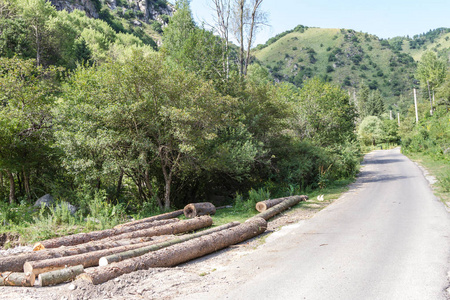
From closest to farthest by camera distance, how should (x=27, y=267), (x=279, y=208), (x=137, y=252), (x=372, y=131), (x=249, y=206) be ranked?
(x=27, y=267) < (x=137, y=252) < (x=279, y=208) < (x=249, y=206) < (x=372, y=131)

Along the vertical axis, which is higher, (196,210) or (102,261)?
(102,261)

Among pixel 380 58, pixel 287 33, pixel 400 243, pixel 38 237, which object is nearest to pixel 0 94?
pixel 38 237

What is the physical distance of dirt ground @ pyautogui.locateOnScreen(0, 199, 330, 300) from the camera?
5828 millimetres

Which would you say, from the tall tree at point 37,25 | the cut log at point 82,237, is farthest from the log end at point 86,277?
the tall tree at point 37,25

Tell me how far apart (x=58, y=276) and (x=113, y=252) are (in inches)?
59.7

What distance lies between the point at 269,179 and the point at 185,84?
923cm

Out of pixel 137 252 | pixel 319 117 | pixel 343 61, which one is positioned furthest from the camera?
pixel 343 61

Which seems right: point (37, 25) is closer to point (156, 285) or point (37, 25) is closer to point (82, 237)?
point (82, 237)

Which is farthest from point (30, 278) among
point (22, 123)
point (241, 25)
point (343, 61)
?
point (343, 61)

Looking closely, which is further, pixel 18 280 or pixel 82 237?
pixel 82 237

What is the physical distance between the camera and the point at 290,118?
25.3m

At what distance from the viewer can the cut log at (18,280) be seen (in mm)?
6395

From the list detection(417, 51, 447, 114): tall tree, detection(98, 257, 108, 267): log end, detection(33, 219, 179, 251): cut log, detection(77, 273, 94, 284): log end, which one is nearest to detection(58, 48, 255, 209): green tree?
detection(33, 219, 179, 251): cut log

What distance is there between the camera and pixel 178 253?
25.7 ft
